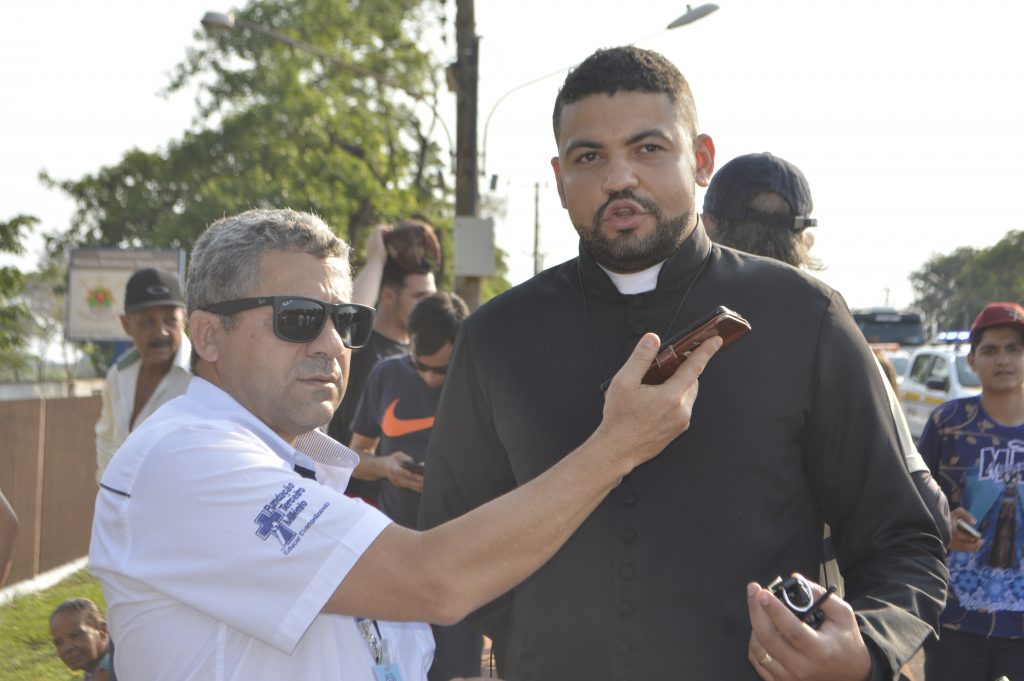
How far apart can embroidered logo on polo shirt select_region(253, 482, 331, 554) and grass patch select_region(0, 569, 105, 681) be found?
4.58 metres

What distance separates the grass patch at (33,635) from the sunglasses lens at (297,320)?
14.3ft

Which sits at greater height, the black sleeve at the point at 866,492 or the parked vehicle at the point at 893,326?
the parked vehicle at the point at 893,326

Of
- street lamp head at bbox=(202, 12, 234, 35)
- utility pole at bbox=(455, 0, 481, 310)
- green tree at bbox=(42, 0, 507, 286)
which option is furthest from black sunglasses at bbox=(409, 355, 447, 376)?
green tree at bbox=(42, 0, 507, 286)

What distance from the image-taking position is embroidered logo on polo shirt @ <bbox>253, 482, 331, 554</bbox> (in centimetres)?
202

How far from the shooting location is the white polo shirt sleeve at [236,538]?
201 centimetres

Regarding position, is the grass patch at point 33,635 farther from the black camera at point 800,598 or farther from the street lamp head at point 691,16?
the street lamp head at point 691,16

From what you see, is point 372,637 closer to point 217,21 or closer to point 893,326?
point 217,21

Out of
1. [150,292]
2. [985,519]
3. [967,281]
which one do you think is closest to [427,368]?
[150,292]

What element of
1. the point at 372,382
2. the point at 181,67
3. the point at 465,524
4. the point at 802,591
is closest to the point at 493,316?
the point at 465,524

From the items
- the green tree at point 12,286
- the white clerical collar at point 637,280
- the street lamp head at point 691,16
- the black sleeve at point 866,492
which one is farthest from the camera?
the street lamp head at point 691,16

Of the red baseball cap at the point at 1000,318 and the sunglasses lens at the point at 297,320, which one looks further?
the red baseball cap at the point at 1000,318

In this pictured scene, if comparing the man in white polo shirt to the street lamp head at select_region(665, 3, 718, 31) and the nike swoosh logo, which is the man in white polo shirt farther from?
the street lamp head at select_region(665, 3, 718, 31)

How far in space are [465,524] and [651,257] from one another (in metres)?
0.87

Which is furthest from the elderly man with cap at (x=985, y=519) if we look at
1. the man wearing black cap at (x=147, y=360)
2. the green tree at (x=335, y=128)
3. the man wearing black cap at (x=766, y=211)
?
the green tree at (x=335, y=128)
